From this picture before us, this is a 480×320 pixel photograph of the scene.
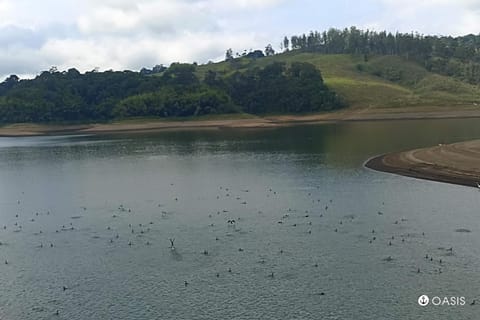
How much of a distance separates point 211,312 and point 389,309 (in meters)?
9.68

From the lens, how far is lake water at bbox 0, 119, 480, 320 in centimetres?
3198

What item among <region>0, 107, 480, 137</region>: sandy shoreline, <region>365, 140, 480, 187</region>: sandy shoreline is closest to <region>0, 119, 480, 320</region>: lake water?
<region>365, 140, 480, 187</region>: sandy shoreline

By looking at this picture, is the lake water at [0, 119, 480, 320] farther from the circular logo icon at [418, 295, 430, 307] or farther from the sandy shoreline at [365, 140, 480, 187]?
the sandy shoreline at [365, 140, 480, 187]

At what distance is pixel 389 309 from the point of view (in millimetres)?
30297

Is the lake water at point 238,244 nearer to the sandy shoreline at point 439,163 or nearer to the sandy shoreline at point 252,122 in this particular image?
the sandy shoreline at point 439,163

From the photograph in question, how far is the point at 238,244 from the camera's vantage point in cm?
4262

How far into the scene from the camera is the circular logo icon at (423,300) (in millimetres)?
30538

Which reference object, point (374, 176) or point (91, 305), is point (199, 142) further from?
point (91, 305)

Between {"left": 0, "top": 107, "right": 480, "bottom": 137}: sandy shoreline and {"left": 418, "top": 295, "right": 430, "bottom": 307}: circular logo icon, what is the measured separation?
455ft

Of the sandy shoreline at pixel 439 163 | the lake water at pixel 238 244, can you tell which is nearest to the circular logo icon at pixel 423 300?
the lake water at pixel 238 244

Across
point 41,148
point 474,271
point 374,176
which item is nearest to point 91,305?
point 474,271

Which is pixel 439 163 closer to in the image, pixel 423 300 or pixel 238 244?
pixel 238 244

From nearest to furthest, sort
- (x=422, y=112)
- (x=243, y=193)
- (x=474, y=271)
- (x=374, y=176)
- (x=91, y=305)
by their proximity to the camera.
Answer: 1. (x=91, y=305)
2. (x=474, y=271)
3. (x=243, y=193)
4. (x=374, y=176)
5. (x=422, y=112)

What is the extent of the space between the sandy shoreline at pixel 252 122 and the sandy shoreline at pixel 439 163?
86473 millimetres
